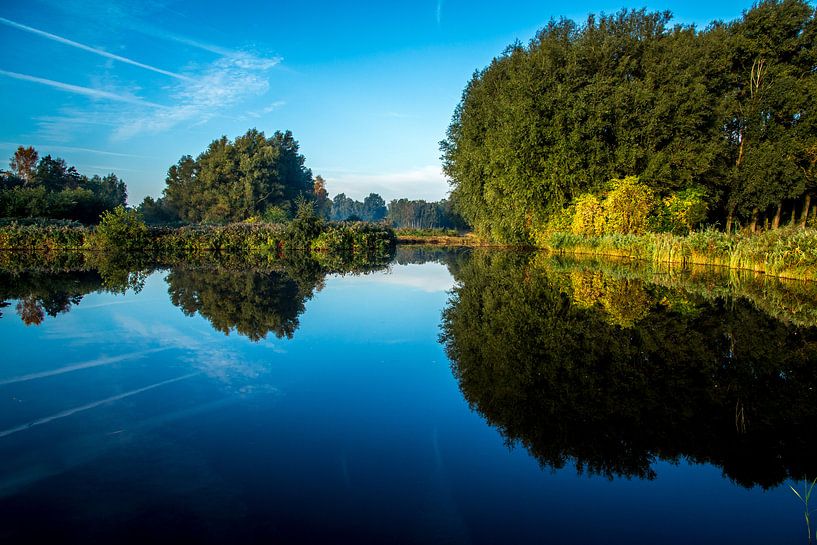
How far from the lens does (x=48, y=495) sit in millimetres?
3170

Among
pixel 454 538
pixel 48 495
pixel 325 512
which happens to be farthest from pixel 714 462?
pixel 48 495

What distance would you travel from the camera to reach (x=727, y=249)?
1931 cm

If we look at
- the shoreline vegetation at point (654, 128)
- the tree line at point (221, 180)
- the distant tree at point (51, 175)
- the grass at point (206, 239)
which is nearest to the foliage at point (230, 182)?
the tree line at point (221, 180)

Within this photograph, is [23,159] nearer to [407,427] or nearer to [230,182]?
[230,182]

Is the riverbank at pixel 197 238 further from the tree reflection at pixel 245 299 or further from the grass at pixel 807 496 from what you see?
the grass at pixel 807 496

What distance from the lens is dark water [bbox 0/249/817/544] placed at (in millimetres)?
2994

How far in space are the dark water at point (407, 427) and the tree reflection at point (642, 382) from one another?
3 centimetres

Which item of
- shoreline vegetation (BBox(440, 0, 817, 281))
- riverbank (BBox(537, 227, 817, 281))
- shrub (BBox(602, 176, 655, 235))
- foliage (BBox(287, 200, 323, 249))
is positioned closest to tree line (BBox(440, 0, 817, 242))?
shoreline vegetation (BBox(440, 0, 817, 281))

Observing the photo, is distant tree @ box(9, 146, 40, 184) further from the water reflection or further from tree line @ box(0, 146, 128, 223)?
the water reflection

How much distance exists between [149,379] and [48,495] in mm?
2859

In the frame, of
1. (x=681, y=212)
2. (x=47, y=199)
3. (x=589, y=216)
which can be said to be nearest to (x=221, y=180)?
(x=47, y=199)

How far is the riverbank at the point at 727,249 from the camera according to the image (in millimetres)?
15438

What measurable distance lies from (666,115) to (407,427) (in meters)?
29.0

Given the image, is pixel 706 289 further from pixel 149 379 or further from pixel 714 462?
pixel 149 379
